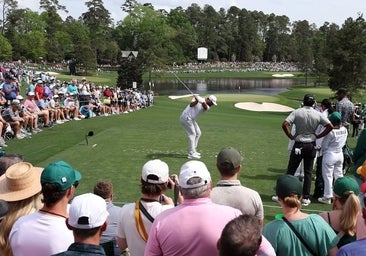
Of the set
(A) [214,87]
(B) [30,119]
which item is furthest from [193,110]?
(A) [214,87]

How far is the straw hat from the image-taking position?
458 cm

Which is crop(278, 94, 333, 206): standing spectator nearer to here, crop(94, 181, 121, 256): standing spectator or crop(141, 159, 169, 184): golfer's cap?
crop(94, 181, 121, 256): standing spectator

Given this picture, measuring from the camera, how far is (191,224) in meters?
3.66

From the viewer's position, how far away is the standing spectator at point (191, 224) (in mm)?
3631

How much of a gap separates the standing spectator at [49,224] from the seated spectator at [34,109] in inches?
569

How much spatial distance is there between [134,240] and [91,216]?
1.04 metres

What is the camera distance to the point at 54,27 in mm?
107500

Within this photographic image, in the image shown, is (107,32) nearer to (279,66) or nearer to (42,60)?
(42,60)

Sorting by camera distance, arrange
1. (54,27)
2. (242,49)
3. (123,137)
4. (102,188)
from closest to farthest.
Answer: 1. (102,188)
2. (123,137)
3. (54,27)
4. (242,49)

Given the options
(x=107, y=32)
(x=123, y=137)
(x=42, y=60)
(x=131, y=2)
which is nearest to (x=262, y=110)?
(x=123, y=137)

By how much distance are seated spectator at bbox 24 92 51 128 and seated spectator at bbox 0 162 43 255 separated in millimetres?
13685

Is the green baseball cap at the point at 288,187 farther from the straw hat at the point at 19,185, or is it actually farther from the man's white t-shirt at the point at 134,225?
the straw hat at the point at 19,185

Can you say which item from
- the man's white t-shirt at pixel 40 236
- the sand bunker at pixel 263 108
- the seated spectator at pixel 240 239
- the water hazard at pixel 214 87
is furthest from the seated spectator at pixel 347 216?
the water hazard at pixel 214 87

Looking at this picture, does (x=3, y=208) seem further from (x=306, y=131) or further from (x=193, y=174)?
(x=306, y=131)
